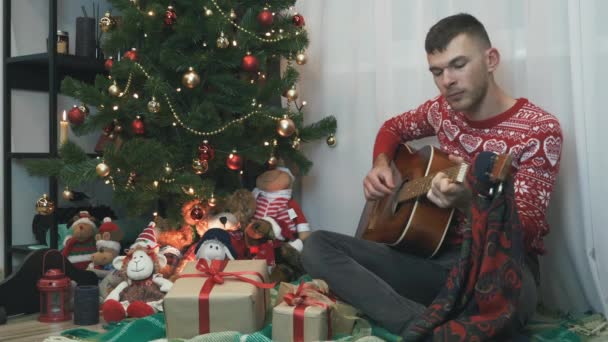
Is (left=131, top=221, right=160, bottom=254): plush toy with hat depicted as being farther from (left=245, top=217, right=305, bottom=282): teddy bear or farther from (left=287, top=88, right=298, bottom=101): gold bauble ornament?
(left=287, top=88, right=298, bottom=101): gold bauble ornament

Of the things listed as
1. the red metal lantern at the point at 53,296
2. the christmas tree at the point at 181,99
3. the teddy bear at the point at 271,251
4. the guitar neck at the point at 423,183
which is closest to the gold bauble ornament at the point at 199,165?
the christmas tree at the point at 181,99

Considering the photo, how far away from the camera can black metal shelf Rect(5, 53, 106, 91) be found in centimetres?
265

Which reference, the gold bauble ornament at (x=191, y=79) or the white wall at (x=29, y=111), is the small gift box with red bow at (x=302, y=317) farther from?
the white wall at (x=29, y=111)

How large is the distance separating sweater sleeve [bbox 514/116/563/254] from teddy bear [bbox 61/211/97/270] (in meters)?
1.54

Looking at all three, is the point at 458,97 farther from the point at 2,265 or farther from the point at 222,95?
the point at 2,265

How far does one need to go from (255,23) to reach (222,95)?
0.28 metres

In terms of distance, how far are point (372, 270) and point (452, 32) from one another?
0.68 metres

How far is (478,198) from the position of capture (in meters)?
1.56

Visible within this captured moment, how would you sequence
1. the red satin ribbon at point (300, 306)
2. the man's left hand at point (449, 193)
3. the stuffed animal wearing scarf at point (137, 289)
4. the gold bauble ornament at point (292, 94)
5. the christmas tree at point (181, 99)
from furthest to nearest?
the gold bauble ornament at point (292, 94) → the christmas tree at point (181, 99) → the stuffed animal wearing scarf at point (137, 289) → the red satin ribbon at point (300, 306) → the man's left hand at point (449, 193)

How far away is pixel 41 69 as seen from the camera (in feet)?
9.52

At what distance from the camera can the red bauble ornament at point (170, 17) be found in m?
2.41

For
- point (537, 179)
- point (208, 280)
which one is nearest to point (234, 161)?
point (208, 280)

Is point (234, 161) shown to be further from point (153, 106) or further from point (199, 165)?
point (153, 106)

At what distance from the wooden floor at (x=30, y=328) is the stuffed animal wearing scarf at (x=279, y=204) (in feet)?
2.53
